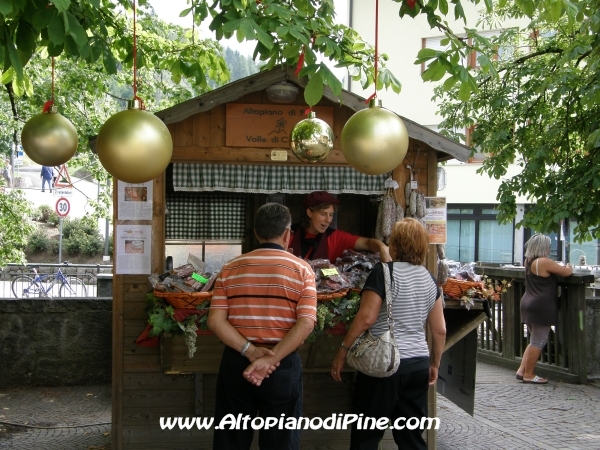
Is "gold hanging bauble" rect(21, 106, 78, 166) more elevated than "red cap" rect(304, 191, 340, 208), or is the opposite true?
"gold hanging bauble" rect(21, 106, 78, 166)

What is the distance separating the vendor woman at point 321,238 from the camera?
6.03 metres

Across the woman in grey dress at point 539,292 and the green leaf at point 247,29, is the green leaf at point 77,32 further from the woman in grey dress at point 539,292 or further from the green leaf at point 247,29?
the woman in grey dress at point 539,292

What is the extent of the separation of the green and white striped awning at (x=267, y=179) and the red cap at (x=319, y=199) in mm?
173

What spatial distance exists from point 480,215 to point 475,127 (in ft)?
45.4

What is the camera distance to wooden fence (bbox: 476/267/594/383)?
8750 millimetres

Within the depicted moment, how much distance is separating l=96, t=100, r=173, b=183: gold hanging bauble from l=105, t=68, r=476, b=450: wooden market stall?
211 cm

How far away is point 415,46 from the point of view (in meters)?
24.8

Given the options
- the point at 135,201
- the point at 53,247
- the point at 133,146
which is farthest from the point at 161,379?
the point at 53,247

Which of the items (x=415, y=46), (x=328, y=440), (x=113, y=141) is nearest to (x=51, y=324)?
(x=328, y=440)

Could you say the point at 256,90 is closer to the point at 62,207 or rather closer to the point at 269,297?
the point at 269,297

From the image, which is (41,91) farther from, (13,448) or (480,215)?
(480,215)

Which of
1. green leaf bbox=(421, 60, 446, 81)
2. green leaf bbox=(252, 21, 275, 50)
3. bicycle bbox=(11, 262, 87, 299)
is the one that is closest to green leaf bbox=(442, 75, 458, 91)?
green leaf bbox=(421, 60, 446, 81)

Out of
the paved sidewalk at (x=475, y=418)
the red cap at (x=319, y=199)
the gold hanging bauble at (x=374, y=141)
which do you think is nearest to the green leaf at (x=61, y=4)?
the gold hanging bauble at (x=374, y=141)

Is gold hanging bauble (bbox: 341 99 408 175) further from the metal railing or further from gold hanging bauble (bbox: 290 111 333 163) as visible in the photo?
the metal railing
